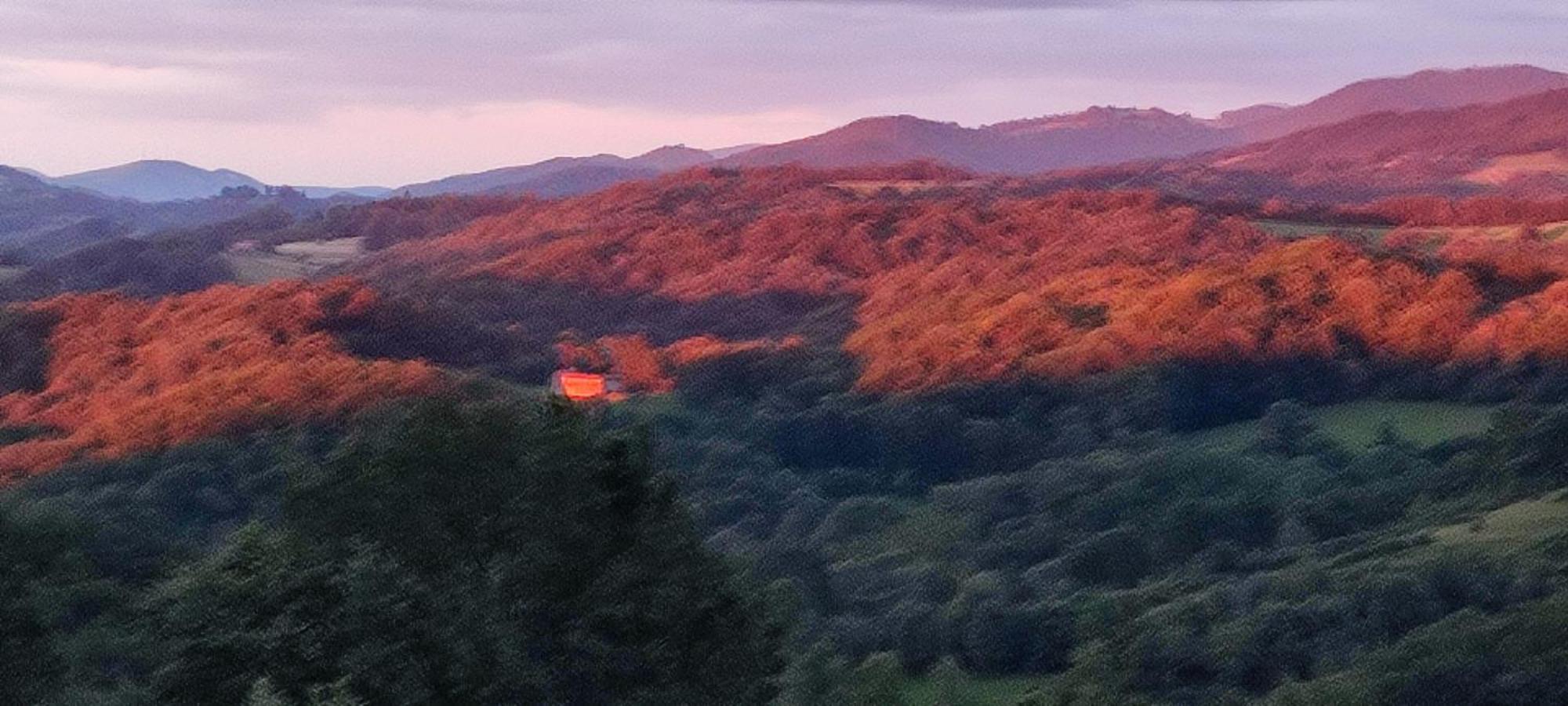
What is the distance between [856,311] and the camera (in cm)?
6712

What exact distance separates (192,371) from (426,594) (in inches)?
1550

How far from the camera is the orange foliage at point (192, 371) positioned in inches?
1592

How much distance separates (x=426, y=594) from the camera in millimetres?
12117

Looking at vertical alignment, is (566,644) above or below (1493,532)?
above

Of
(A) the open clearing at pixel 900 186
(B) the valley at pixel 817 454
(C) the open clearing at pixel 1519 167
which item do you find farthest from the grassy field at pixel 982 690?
(C) the open clearing at pixel 1519 167

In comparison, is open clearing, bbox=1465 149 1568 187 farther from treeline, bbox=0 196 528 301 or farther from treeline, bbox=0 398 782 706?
treeline, bbox=0 398 782 706

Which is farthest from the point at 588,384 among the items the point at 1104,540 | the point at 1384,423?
the point at 1384,423

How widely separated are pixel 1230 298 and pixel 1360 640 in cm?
3188

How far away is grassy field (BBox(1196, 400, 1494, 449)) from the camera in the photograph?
4033cm

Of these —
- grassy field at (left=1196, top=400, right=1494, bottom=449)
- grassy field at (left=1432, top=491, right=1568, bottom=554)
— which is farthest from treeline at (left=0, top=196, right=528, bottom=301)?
grassy field at (left=1432, top=491, right=1568, bottom=554)

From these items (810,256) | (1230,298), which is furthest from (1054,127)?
(1230,298)

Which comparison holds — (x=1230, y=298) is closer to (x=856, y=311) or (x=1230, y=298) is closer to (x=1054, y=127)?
(x=856, y=311)

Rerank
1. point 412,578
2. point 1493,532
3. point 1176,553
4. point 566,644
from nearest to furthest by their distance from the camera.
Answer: point 412,578 < point 566,644 < point 1493,532 < point 1176,553

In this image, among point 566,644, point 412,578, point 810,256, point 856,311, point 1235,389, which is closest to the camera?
point 412,578
